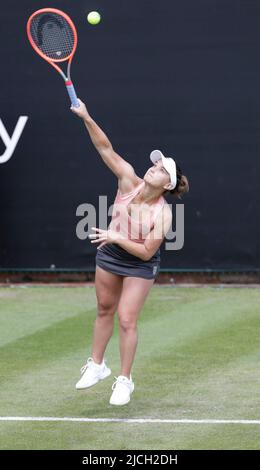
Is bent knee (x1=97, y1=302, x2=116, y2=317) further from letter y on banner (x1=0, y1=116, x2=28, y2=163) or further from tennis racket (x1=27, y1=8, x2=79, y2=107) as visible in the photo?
letter y on banner (x1=0, y1=116, x2=28, y2=163)

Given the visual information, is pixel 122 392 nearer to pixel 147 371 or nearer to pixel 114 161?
pixel 147 371

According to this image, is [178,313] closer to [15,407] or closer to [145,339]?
[145,339]

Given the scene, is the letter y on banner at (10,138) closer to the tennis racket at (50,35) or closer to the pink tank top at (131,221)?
the tennis racket at (50,35)

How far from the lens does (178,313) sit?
1187 centimetres

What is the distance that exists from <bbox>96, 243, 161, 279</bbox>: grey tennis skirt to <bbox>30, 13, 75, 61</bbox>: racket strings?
6.37ft

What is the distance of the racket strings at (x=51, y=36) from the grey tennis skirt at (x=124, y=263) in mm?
1940

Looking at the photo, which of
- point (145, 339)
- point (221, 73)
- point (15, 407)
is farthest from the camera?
point (221, 73)

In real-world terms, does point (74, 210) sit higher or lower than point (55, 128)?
lower

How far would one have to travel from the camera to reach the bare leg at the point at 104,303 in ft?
26.4

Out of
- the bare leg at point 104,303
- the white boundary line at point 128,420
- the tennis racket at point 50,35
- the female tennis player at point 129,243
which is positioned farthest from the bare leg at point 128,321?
the tennis racket at point 50,35

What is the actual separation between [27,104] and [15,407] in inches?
256
